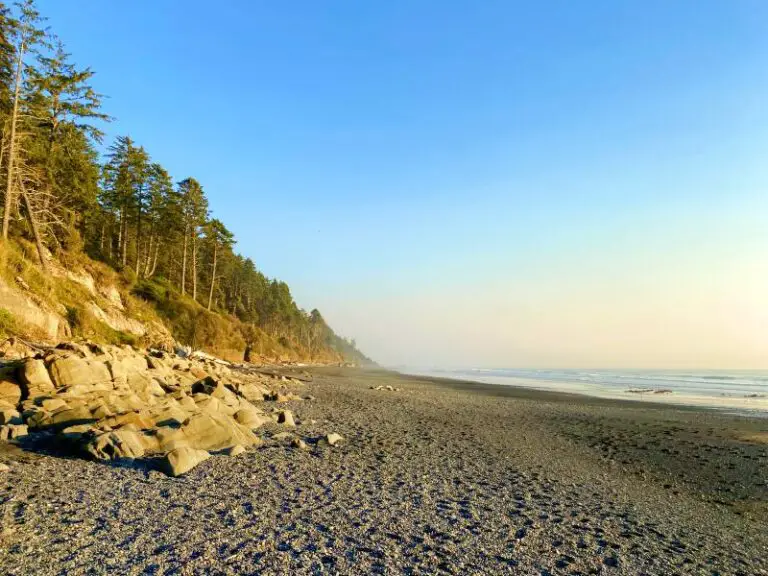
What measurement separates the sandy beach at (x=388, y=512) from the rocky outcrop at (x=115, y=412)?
1.91 ft

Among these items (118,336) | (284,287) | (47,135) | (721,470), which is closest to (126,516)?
(721,470)

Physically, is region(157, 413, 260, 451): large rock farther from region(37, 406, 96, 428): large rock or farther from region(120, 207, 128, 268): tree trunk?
region(120, 207, 128, 268): tree trunk

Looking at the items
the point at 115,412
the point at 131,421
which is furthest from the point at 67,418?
the point at 131,421

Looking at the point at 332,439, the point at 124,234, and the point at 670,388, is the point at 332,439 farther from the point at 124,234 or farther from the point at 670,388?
the point at 670,388

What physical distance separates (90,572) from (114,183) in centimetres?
5475

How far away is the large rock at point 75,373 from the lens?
43.9 ft

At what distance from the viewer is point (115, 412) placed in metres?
12.0

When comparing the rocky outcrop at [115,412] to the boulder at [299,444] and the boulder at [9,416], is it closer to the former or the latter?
the boulder at [9,416]

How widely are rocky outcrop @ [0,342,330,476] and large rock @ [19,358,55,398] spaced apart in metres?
0.02

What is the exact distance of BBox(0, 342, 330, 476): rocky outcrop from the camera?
385 inches

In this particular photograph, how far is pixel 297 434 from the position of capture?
13664 mm

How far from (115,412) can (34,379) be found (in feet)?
9.74

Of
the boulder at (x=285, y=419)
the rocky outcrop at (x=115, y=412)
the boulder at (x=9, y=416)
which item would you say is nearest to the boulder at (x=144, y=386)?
the rocky outcrop at (x=115, y=412)

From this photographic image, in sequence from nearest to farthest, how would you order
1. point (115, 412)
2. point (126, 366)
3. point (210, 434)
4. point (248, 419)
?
1. point (210, 434)
2. point (115, 412)
3. point (248, 419)
4. point (126, 366)
